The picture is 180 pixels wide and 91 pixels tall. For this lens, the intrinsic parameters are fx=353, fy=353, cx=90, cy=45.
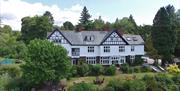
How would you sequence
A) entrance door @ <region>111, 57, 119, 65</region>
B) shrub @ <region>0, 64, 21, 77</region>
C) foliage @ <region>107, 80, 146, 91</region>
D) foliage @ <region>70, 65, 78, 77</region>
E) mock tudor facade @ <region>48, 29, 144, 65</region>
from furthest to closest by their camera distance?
entrance door @ <region>111, 57, 119, 65</region> < mock tudor facade @ <region>48, 29, 144, 65</region> < foliage @ <region>70, 65, 78, 77</region> < shrub @ <region>0, 64, 21, 77</region> < foliage @ <region>107, 80, 146, 91</region>

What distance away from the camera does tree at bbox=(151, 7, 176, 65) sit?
5941 cm

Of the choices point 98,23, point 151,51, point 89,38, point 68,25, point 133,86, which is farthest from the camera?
point 68,25

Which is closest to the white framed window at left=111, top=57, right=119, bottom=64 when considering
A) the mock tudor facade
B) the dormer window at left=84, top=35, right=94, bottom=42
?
the mock tudor facade

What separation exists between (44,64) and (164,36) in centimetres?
2534

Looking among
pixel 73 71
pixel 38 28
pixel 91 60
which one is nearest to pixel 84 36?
pixel 91 60

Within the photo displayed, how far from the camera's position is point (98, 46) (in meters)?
58.8

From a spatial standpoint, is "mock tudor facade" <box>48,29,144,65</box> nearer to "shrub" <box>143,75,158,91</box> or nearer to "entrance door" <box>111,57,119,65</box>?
"entrance door" <box>111,57,119,65</box>

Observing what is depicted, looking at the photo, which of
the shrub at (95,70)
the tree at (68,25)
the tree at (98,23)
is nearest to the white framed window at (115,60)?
the shrub at (95,70)

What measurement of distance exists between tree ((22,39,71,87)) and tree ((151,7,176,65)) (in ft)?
70.7

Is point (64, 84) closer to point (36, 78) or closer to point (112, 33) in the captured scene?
point (36, 78)

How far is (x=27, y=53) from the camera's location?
4353 centimetres

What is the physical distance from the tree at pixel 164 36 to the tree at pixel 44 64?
2154 cm

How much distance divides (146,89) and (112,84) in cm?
455

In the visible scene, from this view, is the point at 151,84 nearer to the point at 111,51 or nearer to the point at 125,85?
the point at 125,85
